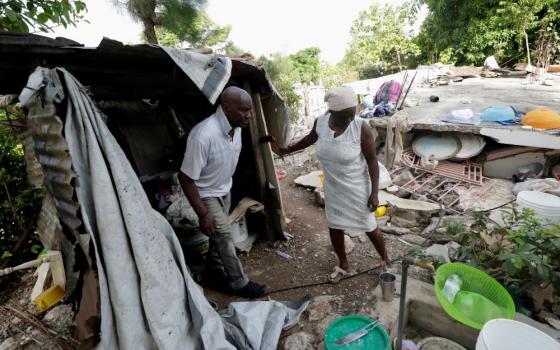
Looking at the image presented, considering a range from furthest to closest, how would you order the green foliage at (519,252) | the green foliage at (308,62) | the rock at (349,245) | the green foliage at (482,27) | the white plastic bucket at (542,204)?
the green foliage at (308,62) < the green foliage at (482,27) < the rock at (349,245) < the white plastic bucket at (542,204) < the green foliage at (519,252)

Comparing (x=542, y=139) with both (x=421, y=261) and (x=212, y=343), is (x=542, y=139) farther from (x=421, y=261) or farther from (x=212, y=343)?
(x=212, y=343)

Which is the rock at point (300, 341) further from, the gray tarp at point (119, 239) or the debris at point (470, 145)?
the debris at point (470, 145)

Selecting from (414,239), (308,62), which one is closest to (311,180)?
(414,239)

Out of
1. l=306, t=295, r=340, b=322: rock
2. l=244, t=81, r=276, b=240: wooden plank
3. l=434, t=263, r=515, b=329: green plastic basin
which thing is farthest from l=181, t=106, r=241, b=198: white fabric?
l=434, t=263, r=515, b=329: green plastic basin

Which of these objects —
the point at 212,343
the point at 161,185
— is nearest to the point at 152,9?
the point at 161,185

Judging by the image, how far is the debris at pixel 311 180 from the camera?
18.7 feet

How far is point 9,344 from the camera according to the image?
249cm

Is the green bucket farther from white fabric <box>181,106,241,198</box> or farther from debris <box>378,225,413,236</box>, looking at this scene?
debris <box>378,225,413,236</box>

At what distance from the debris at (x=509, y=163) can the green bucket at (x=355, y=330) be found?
494 centimetres

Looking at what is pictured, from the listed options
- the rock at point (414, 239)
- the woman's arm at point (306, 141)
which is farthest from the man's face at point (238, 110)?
the rock at point (414, 239)

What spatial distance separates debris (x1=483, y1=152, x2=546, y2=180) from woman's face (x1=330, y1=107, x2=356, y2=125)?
15.0 feet

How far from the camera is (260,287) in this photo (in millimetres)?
2947

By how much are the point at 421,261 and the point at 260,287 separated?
65.0 inches

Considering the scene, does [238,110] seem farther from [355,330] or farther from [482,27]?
[482,27]
